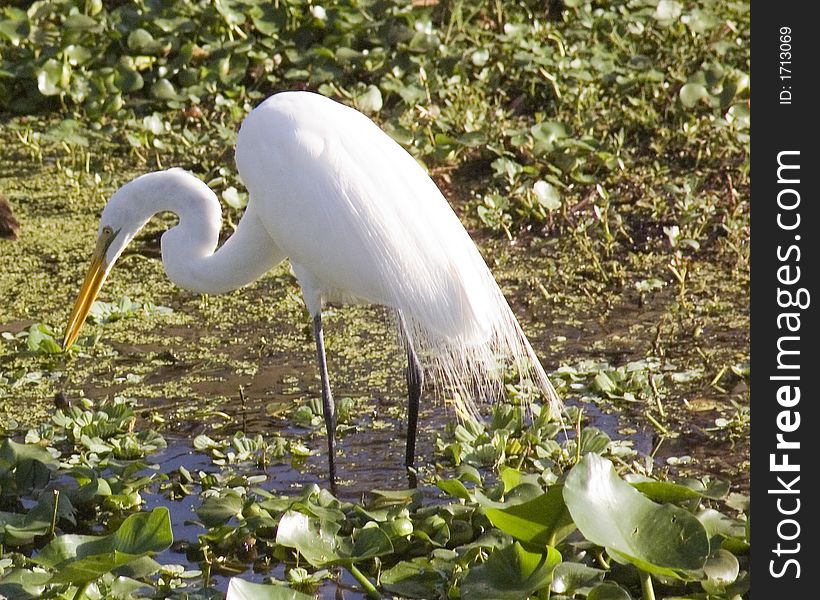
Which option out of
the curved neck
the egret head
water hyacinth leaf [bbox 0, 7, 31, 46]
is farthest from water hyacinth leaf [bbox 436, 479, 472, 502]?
water hyacinth leaf [bbox 0, 7, 31, 46]

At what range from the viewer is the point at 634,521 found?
2467 mm

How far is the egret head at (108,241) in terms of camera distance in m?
3.63

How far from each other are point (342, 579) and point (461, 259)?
2.86 feet

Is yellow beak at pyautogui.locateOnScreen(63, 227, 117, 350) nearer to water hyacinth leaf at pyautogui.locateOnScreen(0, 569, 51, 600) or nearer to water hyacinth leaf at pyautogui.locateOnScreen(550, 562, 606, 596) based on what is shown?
water hyacinth leaf at pyautogui.locateOnScreen(0, 569, 51, 600)

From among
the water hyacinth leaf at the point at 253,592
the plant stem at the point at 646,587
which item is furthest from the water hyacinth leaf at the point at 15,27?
the plant stem at the point at 646,587

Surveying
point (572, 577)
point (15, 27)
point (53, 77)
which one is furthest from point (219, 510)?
point (15, 27)

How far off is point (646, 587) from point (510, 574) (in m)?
0.27

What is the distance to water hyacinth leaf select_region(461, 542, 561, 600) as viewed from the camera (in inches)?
95.3

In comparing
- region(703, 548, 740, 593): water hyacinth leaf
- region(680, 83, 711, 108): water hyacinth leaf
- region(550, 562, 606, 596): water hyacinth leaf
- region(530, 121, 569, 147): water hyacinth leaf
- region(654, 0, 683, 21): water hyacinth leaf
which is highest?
region(654, 0, 683, 21): water hyacinth leaf

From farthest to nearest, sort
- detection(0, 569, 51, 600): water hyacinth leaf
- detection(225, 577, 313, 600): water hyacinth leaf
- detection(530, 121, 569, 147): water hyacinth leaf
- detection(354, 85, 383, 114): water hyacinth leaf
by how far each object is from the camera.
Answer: detection(354, 85, 383, 114): water hyacinth leaf, detection(530, 121, 569, 147): water hyacinth leaf, detection(0, 569, 51, 600): water hyacinth leaf, detection(225, 577, 313, 600): water hyacinth leaf

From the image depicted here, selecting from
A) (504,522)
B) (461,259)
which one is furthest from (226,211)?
(504,522)

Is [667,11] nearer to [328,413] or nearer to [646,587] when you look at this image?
[328,413]

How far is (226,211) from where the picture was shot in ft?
16.7

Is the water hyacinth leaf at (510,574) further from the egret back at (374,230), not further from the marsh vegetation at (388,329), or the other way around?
the egret back at (374,230)
